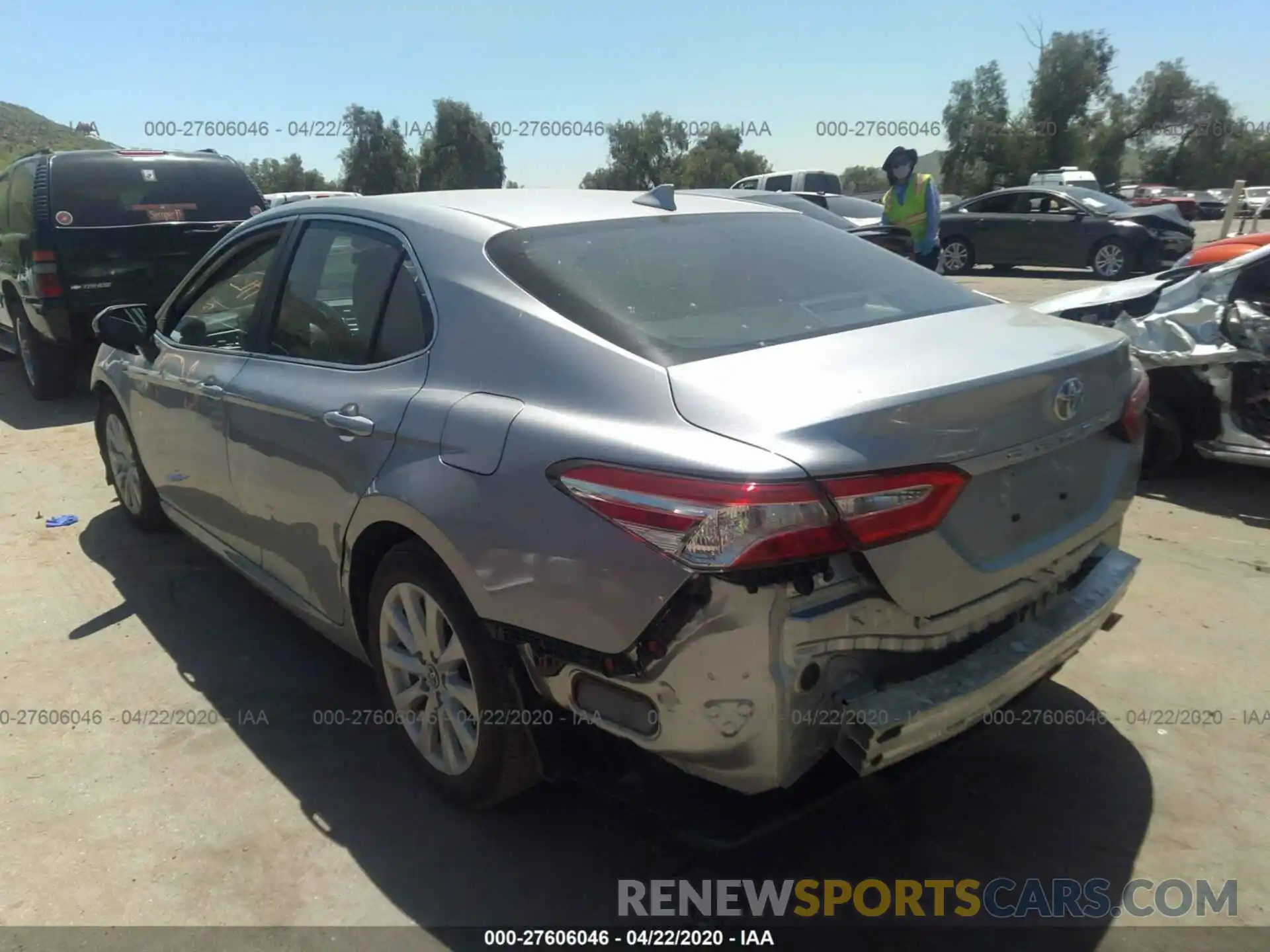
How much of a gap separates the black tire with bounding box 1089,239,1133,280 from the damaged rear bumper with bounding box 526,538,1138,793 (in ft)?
48.8

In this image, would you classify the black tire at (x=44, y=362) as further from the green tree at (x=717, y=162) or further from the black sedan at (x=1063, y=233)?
the green tree at (x=717, y=162)

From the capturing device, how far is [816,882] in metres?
2.53

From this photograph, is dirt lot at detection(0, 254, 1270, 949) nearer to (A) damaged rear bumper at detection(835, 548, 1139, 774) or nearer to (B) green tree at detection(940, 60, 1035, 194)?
(A) damaged rear bumper at detection(835, 548, 1139, 774)

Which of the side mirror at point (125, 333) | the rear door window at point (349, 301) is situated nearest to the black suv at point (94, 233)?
the side mirror at point (125, 333)

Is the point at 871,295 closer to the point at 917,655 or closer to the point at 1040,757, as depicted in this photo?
the point at 917,655

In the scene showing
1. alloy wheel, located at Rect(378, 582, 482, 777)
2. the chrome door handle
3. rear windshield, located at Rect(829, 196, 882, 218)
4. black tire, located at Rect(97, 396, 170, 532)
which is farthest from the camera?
rear windshield, located at Rect(829, 196, 882, 218)

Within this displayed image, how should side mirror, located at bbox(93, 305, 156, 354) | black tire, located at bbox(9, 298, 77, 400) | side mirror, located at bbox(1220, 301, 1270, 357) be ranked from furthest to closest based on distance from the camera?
black tire, located at bbox(9, 298, 77, 400) → side mirror, located at bbox(1220, 301, 1270, 357) → side mirror, located at bbox(93, 305, 156, 354)

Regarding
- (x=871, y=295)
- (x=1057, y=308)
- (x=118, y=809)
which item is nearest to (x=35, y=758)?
(x=118, y=809)

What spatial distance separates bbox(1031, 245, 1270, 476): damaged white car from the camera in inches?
205

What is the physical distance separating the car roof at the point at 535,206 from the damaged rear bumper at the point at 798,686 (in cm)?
141

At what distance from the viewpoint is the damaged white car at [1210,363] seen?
17.0ft

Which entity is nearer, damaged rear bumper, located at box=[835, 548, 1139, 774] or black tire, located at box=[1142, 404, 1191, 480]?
damaged rear bumper, located at box=[835, 548, 1139, 774]

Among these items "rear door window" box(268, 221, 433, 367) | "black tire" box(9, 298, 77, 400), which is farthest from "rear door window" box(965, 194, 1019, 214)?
"rear door window" box(268, 221, 433, 367)

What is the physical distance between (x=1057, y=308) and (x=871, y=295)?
12.4 ft
